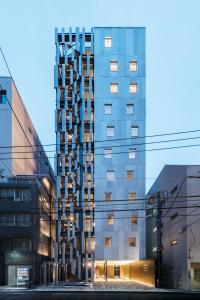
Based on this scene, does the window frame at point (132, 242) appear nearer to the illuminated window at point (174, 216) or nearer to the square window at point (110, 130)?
the illuminated window at point (174, 216)

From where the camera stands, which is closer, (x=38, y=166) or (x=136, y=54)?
(x=136, y=54)

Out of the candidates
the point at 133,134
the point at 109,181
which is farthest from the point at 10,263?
the point at 133,134

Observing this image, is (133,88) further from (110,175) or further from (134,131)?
(110,175)

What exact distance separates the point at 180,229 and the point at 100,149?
70.4 feet

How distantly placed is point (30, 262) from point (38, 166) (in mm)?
41486

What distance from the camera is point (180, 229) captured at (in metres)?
56.2

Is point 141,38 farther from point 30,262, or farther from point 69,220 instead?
point 30,262

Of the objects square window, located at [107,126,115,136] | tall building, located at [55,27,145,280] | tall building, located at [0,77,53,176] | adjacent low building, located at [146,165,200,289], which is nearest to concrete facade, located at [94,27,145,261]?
tall building, located at [55,27,145,280]

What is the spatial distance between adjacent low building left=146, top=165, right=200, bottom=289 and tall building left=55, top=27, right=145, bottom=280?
21.6 ft

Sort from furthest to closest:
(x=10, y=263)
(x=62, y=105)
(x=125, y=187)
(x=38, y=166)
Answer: (x=38, y=166) → (x=62, y=105) → (x=125, y=187) → (x=10, y=263)

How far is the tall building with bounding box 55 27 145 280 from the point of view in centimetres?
7050

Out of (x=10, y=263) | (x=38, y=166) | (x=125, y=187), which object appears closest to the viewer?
(x=10, y=263)

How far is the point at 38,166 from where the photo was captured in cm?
10394

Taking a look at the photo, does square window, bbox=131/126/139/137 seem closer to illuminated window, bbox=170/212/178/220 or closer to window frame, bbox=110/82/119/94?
window frame, bbox=110/82/119/94
